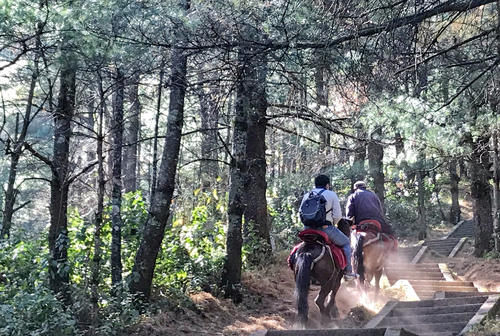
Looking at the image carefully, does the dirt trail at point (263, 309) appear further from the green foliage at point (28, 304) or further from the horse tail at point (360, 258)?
the green foliage at point (28, 304)

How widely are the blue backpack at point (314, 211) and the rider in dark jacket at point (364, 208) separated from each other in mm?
2801

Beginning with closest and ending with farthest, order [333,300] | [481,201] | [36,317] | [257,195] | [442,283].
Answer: [36,317] < [333,300] < [442,283] < [257,195] < [481,201]

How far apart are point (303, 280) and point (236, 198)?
2.91m

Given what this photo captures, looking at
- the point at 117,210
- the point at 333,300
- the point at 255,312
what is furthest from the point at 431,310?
the point at 117,210

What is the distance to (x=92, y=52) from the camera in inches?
322

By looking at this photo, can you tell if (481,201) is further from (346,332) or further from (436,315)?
(346,332)

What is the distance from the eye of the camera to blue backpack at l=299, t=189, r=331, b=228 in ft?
29.1

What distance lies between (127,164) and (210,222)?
1302 cm

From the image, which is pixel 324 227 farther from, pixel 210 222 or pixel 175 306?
pixel 210 222

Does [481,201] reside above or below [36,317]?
above

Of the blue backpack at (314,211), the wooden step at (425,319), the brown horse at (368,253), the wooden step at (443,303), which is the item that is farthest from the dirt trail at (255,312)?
the blue backpack at (314,211)

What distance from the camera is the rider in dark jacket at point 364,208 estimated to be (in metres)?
11.6

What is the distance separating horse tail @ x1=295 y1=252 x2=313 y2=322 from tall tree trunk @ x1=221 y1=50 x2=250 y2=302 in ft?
8.37

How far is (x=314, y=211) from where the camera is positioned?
8.93 metres
